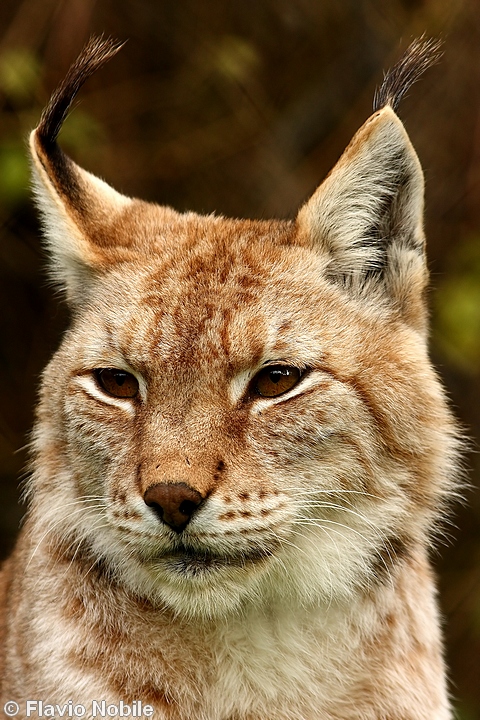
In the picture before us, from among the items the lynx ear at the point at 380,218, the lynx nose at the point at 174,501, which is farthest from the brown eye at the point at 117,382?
the lynx ear at the point at 380,218

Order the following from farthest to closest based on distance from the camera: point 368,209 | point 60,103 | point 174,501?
point 60,103 → point 368,209 → point 174,501

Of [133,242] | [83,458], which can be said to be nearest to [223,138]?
[133,242]

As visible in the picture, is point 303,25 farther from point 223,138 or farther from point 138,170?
point 138,170

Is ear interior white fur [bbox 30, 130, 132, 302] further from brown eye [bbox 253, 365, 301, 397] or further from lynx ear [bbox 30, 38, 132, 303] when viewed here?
brown eye [bbox 253, 365, 301, 397]

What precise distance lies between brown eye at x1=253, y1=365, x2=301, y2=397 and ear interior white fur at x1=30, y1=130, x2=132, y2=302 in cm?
90

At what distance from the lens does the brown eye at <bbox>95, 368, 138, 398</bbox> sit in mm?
3615

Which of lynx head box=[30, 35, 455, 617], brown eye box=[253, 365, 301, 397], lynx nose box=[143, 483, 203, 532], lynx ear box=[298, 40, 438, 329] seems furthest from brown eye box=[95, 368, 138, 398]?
lynx ear box=[298, 40, 438, 329]

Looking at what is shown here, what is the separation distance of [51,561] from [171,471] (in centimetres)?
95

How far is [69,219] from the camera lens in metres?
3.93

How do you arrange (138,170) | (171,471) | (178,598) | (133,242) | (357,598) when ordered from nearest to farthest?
(171,471), (178,598), (357,598), (133,242), (138,170)

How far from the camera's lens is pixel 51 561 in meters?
3.83

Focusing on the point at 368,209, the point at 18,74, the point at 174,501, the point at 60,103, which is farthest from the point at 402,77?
the point at 18,74

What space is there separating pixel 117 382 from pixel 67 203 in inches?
32.0

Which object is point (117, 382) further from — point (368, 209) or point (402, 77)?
point (402, 77)
